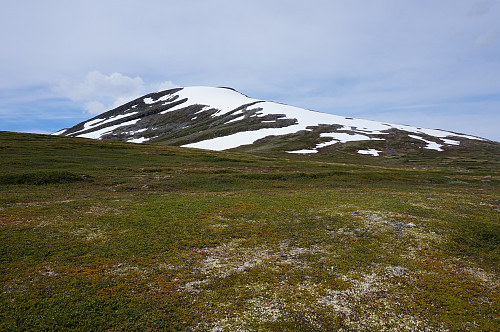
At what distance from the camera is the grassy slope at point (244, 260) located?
1390 centimetres

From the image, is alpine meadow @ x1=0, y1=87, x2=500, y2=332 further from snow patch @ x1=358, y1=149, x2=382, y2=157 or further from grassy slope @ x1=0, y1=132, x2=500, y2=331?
A: snow patch @ x1=358, y1=149, x2=382, y2=157

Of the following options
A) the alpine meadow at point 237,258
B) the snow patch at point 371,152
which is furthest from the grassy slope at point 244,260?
the snow patch at point 371,152

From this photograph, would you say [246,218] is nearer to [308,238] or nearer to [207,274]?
[308,238]

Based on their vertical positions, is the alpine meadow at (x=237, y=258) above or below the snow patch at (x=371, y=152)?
below

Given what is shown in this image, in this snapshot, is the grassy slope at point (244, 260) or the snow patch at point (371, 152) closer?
the grassy slope at point (244, 260)

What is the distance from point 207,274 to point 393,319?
1131 centimetres

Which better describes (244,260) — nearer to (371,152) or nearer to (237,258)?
(237,258)

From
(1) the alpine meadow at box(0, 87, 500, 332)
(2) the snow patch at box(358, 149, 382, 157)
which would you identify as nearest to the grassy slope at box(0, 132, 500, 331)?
(1) the alpine meadow at box(0, 87, 500, 332)

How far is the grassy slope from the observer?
1390 cm

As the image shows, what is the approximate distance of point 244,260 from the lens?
66.4 feet

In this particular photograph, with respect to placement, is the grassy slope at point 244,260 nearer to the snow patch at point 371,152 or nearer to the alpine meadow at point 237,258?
the alpine meadow at point 237,258

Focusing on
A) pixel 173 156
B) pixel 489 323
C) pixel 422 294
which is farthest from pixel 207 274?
pixel 173 156

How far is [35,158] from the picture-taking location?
6153cm

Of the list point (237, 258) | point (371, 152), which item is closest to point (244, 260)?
point (237, 258)
